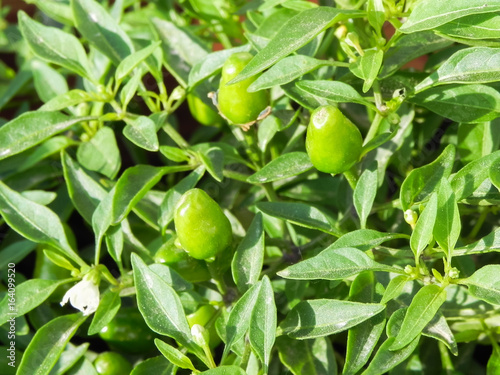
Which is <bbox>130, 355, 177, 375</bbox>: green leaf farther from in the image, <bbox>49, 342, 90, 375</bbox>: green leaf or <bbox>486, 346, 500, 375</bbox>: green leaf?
<bbox>486, 346, 500, 375</bbox>: green leaf

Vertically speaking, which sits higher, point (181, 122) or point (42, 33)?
point (42, 33)

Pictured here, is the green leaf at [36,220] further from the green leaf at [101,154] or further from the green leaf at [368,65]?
the green leaf at [368,65]

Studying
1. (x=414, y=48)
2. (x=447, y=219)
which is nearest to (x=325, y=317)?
(x=447, y=219)

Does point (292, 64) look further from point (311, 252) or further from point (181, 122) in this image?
point (181, 122)

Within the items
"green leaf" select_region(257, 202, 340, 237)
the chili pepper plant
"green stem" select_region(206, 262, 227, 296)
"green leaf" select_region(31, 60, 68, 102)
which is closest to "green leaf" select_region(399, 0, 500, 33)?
the chili pepper plant

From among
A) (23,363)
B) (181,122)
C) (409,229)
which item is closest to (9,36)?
(181,122)
